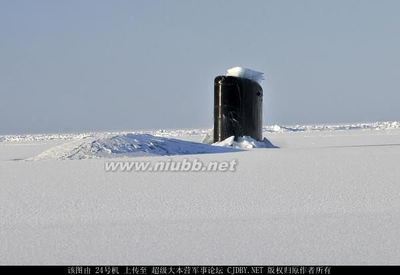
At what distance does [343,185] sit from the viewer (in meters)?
3.79

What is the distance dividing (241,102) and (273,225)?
8.66 m

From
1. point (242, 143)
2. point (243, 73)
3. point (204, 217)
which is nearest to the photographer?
point (204, 217)

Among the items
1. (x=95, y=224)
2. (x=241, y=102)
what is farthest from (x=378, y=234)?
(x=241, y=102)

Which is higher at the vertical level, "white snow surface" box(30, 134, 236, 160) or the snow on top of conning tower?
the snow on top of conning tower

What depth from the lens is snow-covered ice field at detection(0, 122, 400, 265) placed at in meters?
2.12

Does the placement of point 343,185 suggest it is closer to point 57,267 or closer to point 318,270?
point 318,270

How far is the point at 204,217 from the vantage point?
9.18 feet

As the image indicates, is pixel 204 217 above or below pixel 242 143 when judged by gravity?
below

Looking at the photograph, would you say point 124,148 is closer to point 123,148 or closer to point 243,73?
point 123,148

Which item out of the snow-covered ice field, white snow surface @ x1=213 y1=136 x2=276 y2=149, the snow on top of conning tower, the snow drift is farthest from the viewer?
the snow on top of conning tower

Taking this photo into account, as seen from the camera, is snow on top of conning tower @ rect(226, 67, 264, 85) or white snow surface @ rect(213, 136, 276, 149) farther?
snow on top of conning tower @ rect(226, 67, 264, 85)

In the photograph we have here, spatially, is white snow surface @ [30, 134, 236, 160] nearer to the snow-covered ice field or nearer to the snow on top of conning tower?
the snow-covered ice field

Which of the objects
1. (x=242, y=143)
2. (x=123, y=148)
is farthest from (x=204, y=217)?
(x=242, y=143)

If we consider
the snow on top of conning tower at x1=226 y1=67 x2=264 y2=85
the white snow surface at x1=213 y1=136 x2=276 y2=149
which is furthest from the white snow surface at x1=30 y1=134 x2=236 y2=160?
the snow on top of conning tower at x1=226 y1=67 x2=264 y2=85
